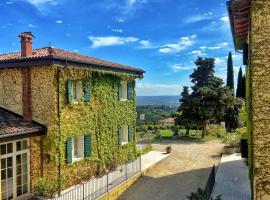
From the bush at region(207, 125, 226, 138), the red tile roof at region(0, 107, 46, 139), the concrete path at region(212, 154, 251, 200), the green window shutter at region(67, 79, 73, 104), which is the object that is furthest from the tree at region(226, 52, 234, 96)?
the red tile roof at region(0, 107, 46, 139)

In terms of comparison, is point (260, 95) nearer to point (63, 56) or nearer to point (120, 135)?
point (63, 56)

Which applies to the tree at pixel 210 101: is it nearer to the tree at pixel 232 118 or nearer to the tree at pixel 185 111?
the tree at pixel 185 111

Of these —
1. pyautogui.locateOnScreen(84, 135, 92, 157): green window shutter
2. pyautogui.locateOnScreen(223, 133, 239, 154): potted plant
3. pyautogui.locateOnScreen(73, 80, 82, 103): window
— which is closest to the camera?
pyautogui.locateOnScreen(73, 80, 82, 103): window

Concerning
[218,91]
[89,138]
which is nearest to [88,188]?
[89,138]

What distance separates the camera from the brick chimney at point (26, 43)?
17.4 m

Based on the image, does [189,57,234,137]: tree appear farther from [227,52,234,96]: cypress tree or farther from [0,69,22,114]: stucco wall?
[0,69,22,114]: stucco wall

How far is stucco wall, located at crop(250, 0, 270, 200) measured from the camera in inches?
363

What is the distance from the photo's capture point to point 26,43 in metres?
17.4

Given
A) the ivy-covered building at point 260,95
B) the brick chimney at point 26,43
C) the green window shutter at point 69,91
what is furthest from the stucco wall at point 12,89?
the ivy-covered building at point 260,95

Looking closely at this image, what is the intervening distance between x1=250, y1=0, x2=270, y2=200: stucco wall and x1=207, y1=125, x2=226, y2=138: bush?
2732cm

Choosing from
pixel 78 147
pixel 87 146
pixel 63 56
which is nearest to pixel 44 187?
pixel 78 147

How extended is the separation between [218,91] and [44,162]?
22.5 m

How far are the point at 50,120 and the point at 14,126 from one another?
6.09ft

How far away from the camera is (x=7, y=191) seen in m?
14.7
